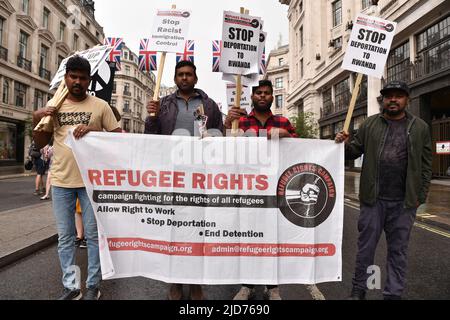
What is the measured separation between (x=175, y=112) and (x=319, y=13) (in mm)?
34492

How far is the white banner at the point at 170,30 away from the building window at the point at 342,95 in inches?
944

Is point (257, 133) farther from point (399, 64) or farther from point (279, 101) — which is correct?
point (279, 101)

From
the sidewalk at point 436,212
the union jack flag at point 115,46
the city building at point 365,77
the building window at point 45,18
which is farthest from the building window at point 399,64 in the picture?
the building window at point 45,18

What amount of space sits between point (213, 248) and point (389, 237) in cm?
178

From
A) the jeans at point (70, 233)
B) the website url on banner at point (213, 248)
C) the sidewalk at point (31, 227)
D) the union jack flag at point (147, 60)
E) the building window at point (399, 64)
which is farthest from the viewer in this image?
the building window at point (399, 64)

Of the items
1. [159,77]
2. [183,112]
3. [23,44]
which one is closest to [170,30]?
[159,77]

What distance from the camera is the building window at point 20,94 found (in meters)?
25.0

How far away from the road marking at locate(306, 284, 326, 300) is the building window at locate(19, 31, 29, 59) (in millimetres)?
29427

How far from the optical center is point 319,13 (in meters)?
32.9

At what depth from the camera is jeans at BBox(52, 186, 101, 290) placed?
120 inches

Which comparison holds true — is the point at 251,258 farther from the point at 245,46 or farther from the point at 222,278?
the point at 245,46

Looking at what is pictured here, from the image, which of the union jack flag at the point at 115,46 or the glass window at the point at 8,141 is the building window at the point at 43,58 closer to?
the glass window at the point at 8,141

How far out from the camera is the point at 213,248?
2902 millimetres

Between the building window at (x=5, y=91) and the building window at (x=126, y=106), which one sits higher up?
the building window at (x=126, y=106)
